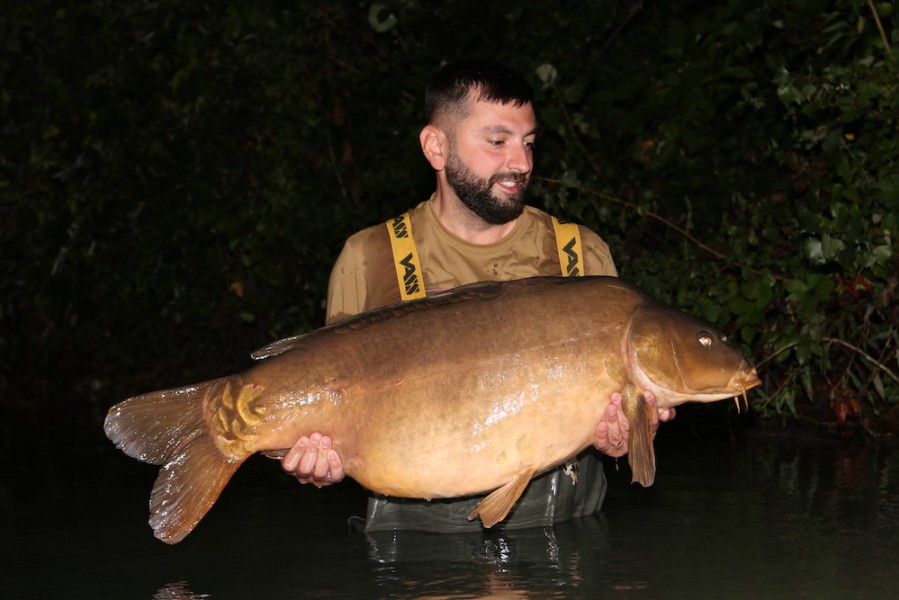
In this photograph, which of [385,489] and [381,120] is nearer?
[385,489]

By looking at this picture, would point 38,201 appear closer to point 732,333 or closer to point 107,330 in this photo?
point 107,330

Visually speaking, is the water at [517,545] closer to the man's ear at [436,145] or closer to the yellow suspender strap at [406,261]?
the yellow suspender strap at [406,261]

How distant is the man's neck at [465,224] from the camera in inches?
165

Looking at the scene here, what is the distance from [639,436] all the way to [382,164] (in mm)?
4846

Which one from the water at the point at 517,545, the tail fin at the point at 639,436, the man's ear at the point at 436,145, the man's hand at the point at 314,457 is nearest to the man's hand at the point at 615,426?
the tail fin at the point at 639,436

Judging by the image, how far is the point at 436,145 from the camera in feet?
13.9

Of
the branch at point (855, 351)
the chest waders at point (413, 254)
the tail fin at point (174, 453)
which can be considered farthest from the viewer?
the branch at point (855, 351)

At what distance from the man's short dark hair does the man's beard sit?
19 centimetres

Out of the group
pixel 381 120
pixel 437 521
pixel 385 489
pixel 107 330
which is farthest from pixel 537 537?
pixel 107 330

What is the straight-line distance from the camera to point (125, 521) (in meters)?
4.49

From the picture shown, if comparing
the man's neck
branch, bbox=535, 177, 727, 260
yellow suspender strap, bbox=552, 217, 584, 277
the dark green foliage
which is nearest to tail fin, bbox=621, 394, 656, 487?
yellow suspender strap, bbox=552, 217, 584, 277

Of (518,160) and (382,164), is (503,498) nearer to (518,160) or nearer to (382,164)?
(518,160)

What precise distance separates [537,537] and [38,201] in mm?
6674

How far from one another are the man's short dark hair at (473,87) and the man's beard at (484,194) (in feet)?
0.61
